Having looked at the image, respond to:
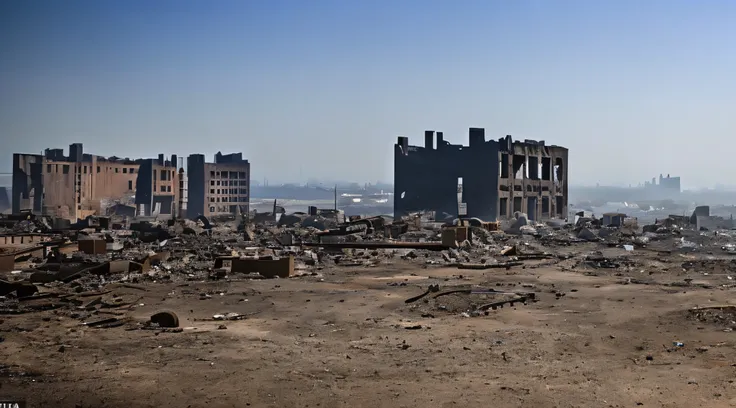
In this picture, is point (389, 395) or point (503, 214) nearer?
point (389, 395)

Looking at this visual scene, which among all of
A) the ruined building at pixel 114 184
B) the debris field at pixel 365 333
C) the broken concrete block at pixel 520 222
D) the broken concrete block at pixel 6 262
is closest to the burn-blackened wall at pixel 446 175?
the broken concrete block at pixel 520 222

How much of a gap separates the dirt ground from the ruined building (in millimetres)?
50426

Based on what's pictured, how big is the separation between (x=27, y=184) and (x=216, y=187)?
61.2 feet

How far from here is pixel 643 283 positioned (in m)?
16.8

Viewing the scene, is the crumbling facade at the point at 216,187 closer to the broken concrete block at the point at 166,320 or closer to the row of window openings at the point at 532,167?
the row of window openings at the point at 532,167

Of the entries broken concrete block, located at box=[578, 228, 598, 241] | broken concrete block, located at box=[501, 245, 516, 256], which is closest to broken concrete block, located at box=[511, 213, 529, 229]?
broken concrete block, located at box=[578, 228, 598, 241]

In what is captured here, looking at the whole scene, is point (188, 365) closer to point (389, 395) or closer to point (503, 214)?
point (389, 395)

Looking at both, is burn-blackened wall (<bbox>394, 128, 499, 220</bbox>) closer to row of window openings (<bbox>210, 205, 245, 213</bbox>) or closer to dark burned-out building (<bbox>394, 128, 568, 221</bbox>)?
dark burned-out building (<bbox>394, 128, 568, 221</bbox>)

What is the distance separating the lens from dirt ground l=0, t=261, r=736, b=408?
684 centimetres

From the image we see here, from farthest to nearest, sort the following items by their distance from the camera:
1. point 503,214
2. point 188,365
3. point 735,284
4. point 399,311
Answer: point 503,214
point 735,284
point 399,311
point 188,365

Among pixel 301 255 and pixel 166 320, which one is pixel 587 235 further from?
pixel 166 320

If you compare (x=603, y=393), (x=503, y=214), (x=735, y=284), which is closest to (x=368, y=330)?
(x=603, y=393)

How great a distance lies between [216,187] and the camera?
72.1 metres

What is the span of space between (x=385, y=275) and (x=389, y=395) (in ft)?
38.8
